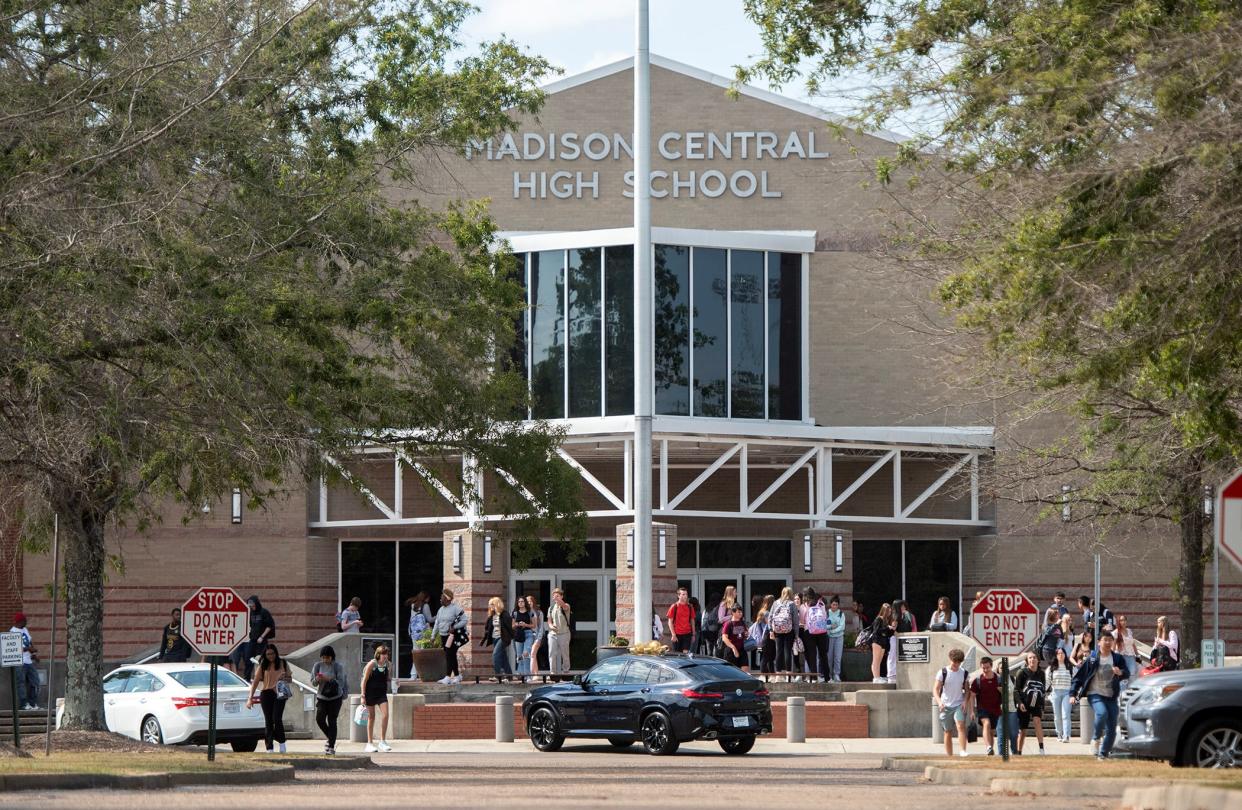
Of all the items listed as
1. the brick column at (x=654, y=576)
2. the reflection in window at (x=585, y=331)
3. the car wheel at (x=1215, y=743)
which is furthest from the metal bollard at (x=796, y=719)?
the car wheel at (x=1215, y=743)

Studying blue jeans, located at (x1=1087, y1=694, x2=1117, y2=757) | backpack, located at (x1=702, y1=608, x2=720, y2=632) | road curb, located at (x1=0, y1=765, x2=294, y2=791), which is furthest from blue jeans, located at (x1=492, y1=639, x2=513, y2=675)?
road curb, located at (x1=0, y1=765, x2=294, y2=791)

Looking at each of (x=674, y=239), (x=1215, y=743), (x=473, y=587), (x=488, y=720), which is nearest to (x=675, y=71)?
(x=674, y=239)

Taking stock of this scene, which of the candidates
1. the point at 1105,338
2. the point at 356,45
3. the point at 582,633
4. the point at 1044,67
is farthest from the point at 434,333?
the point at 582,633

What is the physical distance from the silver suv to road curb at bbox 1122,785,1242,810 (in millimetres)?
2820

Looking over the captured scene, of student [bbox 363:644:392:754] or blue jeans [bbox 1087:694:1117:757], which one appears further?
student [bbox 363:644:392:754]

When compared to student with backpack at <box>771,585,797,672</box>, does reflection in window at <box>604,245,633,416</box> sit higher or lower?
higher

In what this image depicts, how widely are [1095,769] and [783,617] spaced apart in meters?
12.1

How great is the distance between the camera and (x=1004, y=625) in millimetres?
20703

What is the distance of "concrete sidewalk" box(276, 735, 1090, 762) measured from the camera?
84.0ft

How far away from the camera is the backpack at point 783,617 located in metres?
30.5

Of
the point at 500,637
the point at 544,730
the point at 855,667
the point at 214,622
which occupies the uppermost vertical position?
the point at 214,622

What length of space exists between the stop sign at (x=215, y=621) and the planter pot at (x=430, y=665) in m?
11.3

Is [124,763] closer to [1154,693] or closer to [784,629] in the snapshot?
[1154,693]

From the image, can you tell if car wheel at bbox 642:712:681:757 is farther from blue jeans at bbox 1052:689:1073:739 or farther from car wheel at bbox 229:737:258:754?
blue jeans at bbox 1052:689:1073:739
